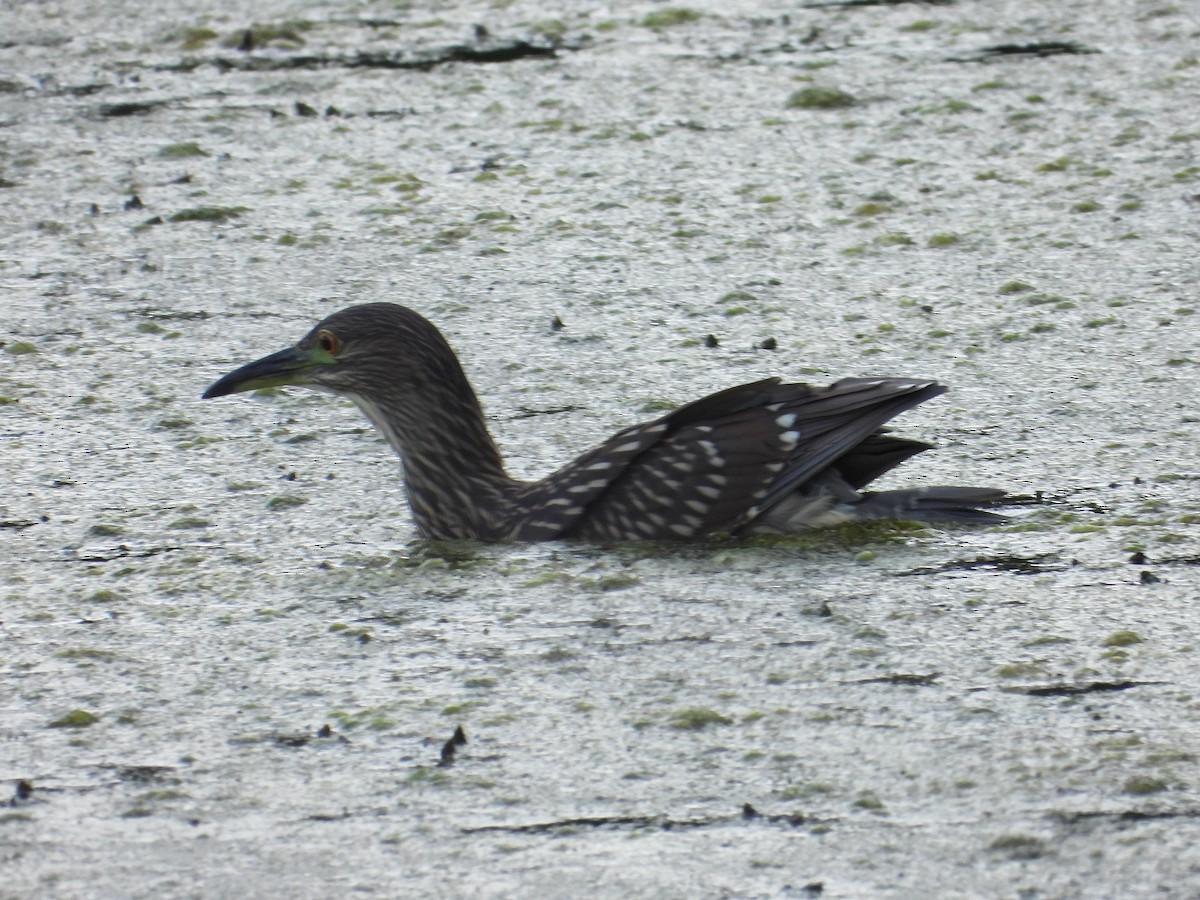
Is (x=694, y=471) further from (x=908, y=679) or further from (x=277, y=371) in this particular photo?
(x=277, y=371)

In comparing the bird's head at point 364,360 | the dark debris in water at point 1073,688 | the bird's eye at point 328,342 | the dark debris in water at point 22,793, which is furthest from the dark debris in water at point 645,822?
the bird's eye at point 328,342

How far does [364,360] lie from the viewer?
4.66 metres

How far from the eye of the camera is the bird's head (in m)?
4.62

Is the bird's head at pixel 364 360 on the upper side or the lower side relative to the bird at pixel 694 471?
upper

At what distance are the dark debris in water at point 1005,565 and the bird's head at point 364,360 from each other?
1276mm

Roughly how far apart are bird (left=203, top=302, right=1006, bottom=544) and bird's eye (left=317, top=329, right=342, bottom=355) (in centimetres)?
18

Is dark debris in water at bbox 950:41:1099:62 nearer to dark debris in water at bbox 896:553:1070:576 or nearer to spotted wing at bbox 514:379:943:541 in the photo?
spotted wing at bbox 514:379:943:541

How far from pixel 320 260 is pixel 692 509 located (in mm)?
2396

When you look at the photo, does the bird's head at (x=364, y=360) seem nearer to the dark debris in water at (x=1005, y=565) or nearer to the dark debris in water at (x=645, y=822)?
the dark debris in water at (x=1005, y=565)

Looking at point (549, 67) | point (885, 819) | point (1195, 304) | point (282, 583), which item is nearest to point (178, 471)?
point (282, 583)

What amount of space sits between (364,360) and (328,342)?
11cm

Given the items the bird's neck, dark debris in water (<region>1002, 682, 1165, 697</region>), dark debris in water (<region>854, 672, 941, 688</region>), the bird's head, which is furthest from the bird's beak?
dark debris in water (<region>1002, 682, 1165, 697</region>)

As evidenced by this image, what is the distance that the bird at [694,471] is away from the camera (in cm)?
429

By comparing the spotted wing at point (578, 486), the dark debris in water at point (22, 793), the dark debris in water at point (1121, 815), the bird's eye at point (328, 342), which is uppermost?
the bird's eye at point (328, 342)
